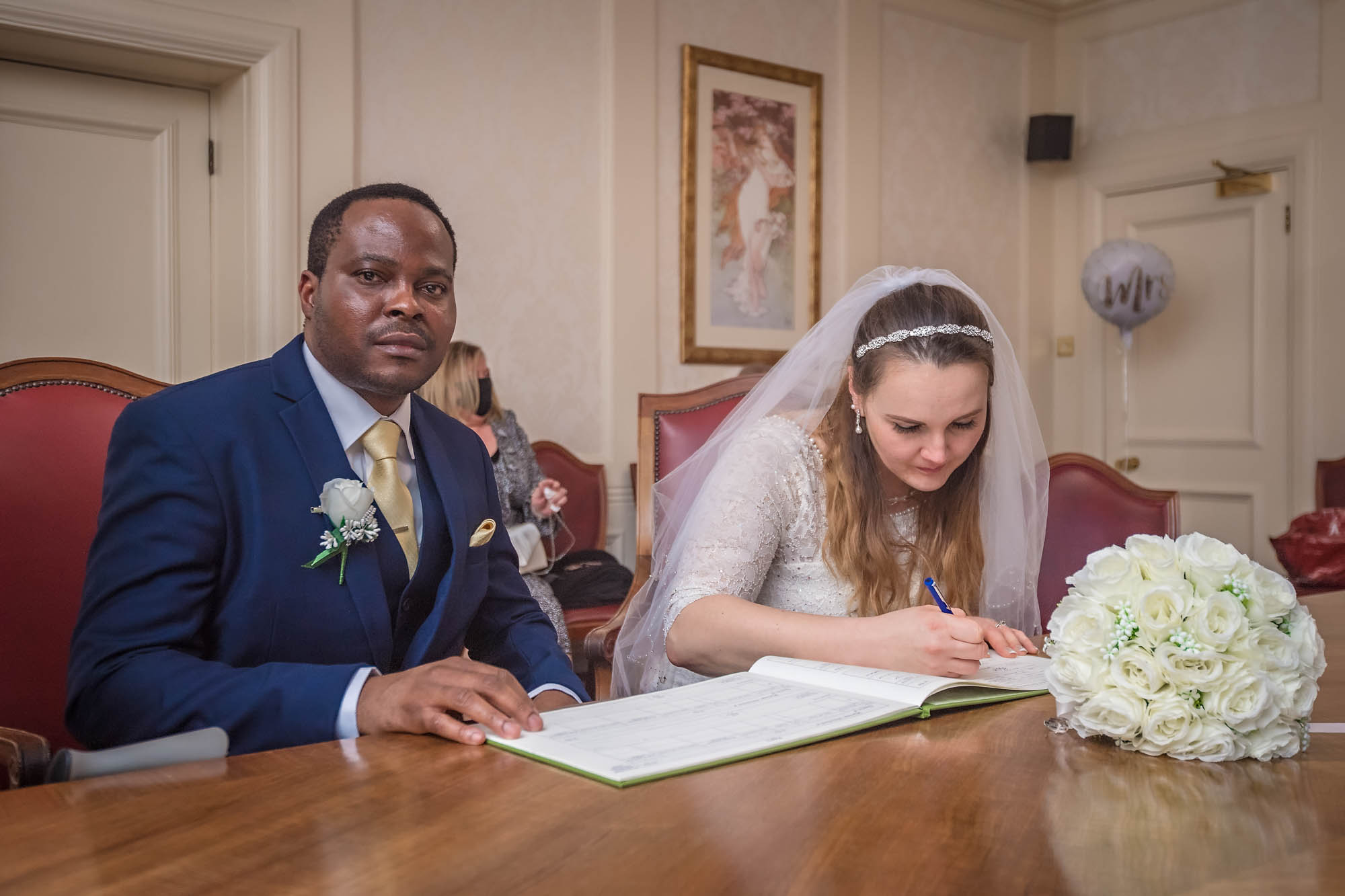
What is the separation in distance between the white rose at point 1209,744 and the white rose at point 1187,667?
0.13ft

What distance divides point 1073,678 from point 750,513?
3.18ft

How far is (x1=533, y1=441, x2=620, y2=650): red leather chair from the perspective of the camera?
4918mm

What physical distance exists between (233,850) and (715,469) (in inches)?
58.8

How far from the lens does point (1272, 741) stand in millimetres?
1152

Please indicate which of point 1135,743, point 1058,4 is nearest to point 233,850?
point 1135,743

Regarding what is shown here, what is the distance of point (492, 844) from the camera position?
88cm

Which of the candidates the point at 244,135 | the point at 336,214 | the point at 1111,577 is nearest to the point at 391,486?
the point at 336,214

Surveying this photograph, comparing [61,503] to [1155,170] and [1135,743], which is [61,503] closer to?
[1135,743]

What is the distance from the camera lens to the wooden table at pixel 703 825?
0.82m

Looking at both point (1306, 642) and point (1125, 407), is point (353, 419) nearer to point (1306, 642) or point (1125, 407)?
point (1306, 642)

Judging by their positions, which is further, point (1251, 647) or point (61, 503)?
point (61, 503)

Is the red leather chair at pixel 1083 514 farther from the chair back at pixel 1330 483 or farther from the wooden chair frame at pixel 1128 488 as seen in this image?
the chair back at pixel 1330 483

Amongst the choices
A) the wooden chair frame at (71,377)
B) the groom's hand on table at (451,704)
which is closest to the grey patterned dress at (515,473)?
the wooden chair frame at (71,377)

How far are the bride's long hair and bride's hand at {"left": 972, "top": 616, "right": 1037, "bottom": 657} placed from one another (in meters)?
0.65
